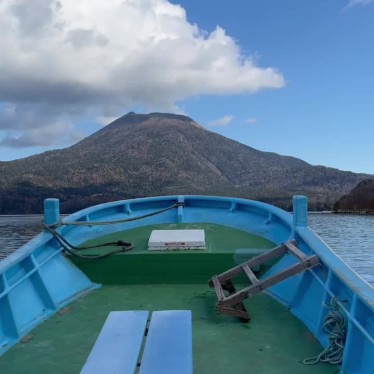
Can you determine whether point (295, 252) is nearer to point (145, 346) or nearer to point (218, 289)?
point (218, 289)

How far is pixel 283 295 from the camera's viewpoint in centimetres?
463

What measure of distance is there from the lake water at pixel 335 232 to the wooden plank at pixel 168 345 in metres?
38.2

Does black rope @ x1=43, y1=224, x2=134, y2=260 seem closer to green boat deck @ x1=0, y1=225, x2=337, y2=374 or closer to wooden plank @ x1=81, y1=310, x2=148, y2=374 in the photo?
green boat deck @ x1=0, y1=225, x2=337, y2=374

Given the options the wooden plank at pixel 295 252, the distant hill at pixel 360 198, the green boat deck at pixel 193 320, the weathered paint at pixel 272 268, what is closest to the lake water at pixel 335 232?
the distant hill at pixel 360 198

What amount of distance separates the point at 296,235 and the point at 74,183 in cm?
12009

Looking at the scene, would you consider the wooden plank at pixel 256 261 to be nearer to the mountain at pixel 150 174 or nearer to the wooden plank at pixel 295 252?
the wooden plank at pixel 295 252

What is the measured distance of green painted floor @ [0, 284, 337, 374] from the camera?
319cm

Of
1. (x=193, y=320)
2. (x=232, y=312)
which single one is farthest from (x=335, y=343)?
(x=193, y=320)

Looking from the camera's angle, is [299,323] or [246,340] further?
[299,323]

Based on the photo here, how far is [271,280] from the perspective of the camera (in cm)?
392

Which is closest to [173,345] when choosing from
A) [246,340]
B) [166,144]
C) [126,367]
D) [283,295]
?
[126,367]

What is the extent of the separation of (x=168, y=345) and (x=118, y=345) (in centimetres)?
33

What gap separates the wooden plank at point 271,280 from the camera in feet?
12.9

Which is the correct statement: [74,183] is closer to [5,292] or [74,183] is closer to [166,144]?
[166,144]
